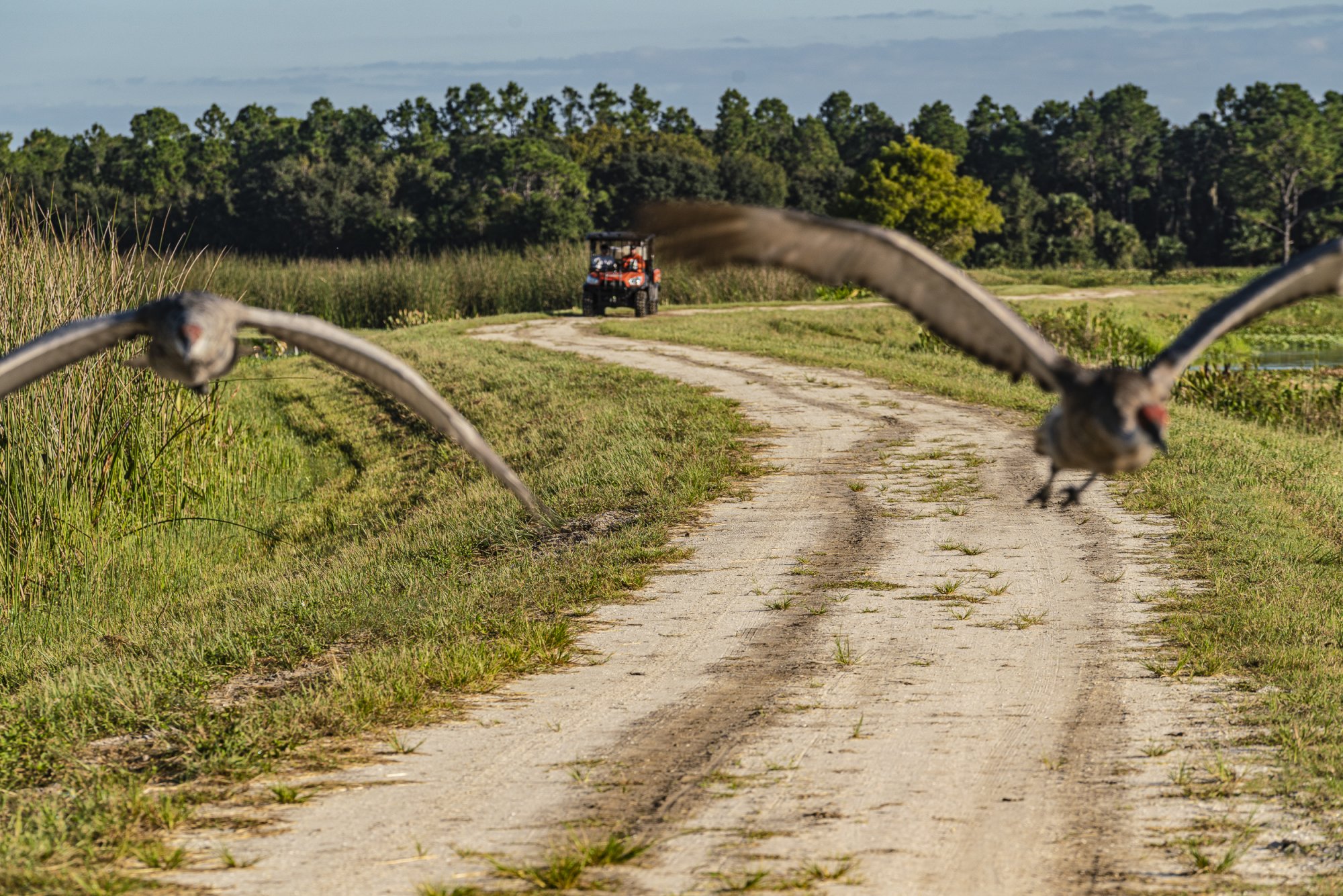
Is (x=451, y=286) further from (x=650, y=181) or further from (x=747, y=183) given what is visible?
(x=747, y=183)

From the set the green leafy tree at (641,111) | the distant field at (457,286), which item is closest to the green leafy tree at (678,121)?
the green leafy tree at (641,111)

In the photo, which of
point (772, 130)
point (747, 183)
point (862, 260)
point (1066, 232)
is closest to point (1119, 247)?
point (1066, 232)

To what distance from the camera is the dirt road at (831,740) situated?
521 cm

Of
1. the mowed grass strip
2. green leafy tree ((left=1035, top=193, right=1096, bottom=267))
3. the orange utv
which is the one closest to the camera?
the mowed grass strip

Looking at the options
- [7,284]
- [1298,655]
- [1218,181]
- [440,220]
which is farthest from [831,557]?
[1218,181]

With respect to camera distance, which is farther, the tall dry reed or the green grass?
the green grass

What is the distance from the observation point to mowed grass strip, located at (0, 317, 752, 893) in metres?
6.21

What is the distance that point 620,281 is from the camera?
33.6 meters

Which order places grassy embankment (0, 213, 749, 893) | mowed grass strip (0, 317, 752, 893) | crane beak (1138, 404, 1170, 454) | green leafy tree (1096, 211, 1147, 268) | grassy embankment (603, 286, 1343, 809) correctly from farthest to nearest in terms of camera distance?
green leafy tree (1096, 211, 1147, 268)
grassy embankment (603, 286, 1343, 809)
grassy embankment (0, 213, 749, 893)
mowed grass strip (0, 317, 752, 893)
crane beak (1138, 404, 1170, 454)

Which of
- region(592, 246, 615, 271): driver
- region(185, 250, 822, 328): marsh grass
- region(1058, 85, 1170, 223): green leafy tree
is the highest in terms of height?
region(1058, 85, 1170, 223): green leafy tree

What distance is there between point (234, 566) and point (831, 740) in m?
8.71

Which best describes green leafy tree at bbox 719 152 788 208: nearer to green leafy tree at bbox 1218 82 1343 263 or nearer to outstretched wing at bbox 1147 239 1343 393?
green leafy tree at bbox 1218 82 1343 263

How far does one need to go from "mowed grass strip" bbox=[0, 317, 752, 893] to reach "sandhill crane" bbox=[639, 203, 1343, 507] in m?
3.37

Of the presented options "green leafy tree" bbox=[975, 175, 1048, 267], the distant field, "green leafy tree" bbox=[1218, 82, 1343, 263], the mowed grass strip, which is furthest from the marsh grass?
"green leafy tree" bbox=[1218, 82, 1343, 263]
